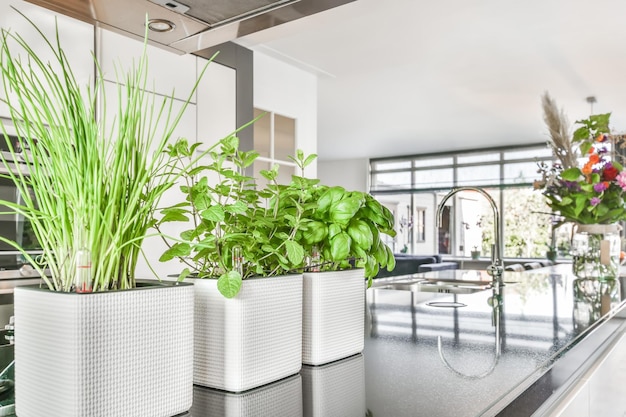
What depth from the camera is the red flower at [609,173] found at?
8.18 ft

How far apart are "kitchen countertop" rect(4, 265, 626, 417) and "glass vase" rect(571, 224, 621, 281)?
0.90 metres

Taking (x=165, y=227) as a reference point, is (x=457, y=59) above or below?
above

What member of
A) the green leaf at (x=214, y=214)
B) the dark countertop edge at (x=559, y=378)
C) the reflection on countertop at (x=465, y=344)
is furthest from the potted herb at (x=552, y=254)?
the green leaf at (x=214, y=214)

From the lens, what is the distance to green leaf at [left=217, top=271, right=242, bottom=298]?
0.63 metres

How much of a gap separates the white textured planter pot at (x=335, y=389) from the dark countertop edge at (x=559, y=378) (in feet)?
0.52

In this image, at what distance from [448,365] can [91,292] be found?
0.59 meters

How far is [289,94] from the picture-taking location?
4.72m

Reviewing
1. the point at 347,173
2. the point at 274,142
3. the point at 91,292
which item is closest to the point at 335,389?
the point at 91,292

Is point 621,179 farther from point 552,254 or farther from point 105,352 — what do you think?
point 552,254

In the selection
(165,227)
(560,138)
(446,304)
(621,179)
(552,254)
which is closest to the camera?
(446,304)

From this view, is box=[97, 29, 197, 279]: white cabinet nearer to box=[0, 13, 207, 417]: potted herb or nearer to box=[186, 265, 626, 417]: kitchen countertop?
box=[186, 265, 626, 417]: kitchen countertop

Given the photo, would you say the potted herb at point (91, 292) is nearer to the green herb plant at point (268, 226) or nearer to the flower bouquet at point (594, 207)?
the green herb plant at point (268, 226)

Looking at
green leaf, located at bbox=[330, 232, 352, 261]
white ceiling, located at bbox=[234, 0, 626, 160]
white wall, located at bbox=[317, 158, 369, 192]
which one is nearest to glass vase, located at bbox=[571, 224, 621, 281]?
white ceiling, located at bbox=[234, 0, 626, 160]

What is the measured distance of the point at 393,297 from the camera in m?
1.85
